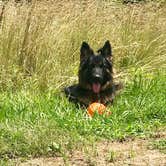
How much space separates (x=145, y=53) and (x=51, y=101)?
2.79m

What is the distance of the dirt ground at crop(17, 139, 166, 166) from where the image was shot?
4926 mm

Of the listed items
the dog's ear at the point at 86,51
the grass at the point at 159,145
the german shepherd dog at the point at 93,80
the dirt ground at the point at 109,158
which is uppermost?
the dog's ear at the point at 86,51

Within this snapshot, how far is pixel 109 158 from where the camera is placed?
5.02 meters

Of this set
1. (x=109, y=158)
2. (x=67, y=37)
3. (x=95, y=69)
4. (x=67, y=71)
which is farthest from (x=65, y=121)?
(x=67, y=37)

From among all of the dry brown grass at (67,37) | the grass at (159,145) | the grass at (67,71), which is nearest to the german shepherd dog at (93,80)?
the grass at (67,71)

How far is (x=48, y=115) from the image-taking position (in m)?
6.16

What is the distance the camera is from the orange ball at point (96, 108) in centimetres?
645

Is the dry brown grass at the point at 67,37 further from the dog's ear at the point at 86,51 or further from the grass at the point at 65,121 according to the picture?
the dog's ear at the point at 86,51

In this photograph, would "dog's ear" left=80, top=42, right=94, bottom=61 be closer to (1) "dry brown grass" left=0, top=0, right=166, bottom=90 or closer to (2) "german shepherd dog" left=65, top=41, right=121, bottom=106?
(2) "german shepherd dog" left=65, top=41, right=121, bottom=106

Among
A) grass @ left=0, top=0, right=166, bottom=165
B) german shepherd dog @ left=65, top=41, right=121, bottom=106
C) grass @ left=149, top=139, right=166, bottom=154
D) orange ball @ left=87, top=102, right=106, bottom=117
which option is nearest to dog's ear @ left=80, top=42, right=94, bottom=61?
german shepherd dog @ left=65, top=41, right=121, bottom=106

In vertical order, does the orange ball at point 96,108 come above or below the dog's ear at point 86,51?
below

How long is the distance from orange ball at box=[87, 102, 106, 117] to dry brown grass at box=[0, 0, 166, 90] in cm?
115

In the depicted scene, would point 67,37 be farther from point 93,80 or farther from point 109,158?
point 109,158

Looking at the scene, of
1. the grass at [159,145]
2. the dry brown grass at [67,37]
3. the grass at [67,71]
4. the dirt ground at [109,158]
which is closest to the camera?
the dirt ground at [109,158]
